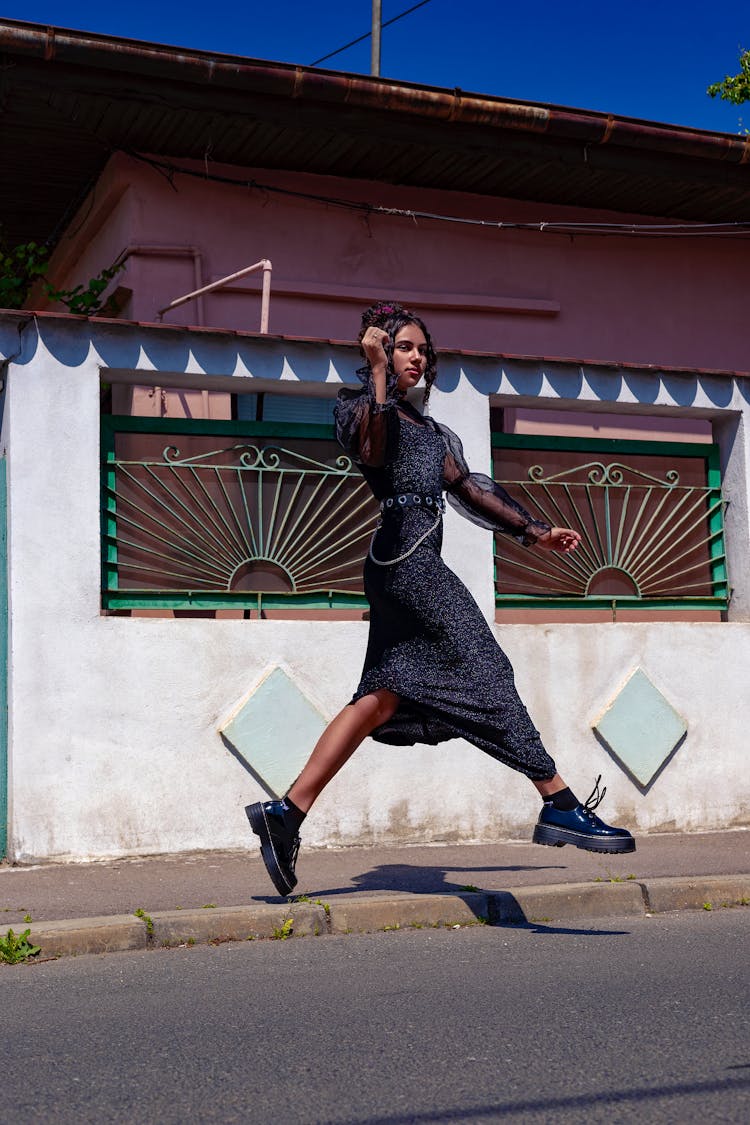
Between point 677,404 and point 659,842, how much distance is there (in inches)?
95.9

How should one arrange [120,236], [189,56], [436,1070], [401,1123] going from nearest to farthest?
1. [401,1123]
2. [436,1070]
3. [189,56]
4. [120,236]

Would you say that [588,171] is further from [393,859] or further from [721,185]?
[393,859]

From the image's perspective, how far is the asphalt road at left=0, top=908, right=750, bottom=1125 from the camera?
3086 mm

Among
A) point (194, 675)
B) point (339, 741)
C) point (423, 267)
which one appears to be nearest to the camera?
point (339, 741)

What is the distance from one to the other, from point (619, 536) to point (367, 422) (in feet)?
10.6

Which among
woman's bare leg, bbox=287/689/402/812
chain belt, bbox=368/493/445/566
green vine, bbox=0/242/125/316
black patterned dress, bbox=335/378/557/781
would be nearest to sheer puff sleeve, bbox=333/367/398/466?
black patterned dress, bbox=335/378/557/781

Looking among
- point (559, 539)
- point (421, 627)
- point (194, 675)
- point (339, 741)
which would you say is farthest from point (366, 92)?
point (339, 741)

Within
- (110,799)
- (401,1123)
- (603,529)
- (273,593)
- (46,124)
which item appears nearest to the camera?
(401,1123)

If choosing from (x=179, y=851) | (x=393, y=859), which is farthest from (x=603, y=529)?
(x=179, y=851)

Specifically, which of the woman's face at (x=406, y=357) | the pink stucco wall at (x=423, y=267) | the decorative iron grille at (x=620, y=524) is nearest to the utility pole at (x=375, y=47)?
the pink stucco wall at (x=423, y=267)

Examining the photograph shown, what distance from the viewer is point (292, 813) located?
5.06 metres

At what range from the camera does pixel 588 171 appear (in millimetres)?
10398

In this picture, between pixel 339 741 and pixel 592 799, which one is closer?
pixel 339 741

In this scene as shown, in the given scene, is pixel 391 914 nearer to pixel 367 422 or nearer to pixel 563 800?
pixel 563 800
